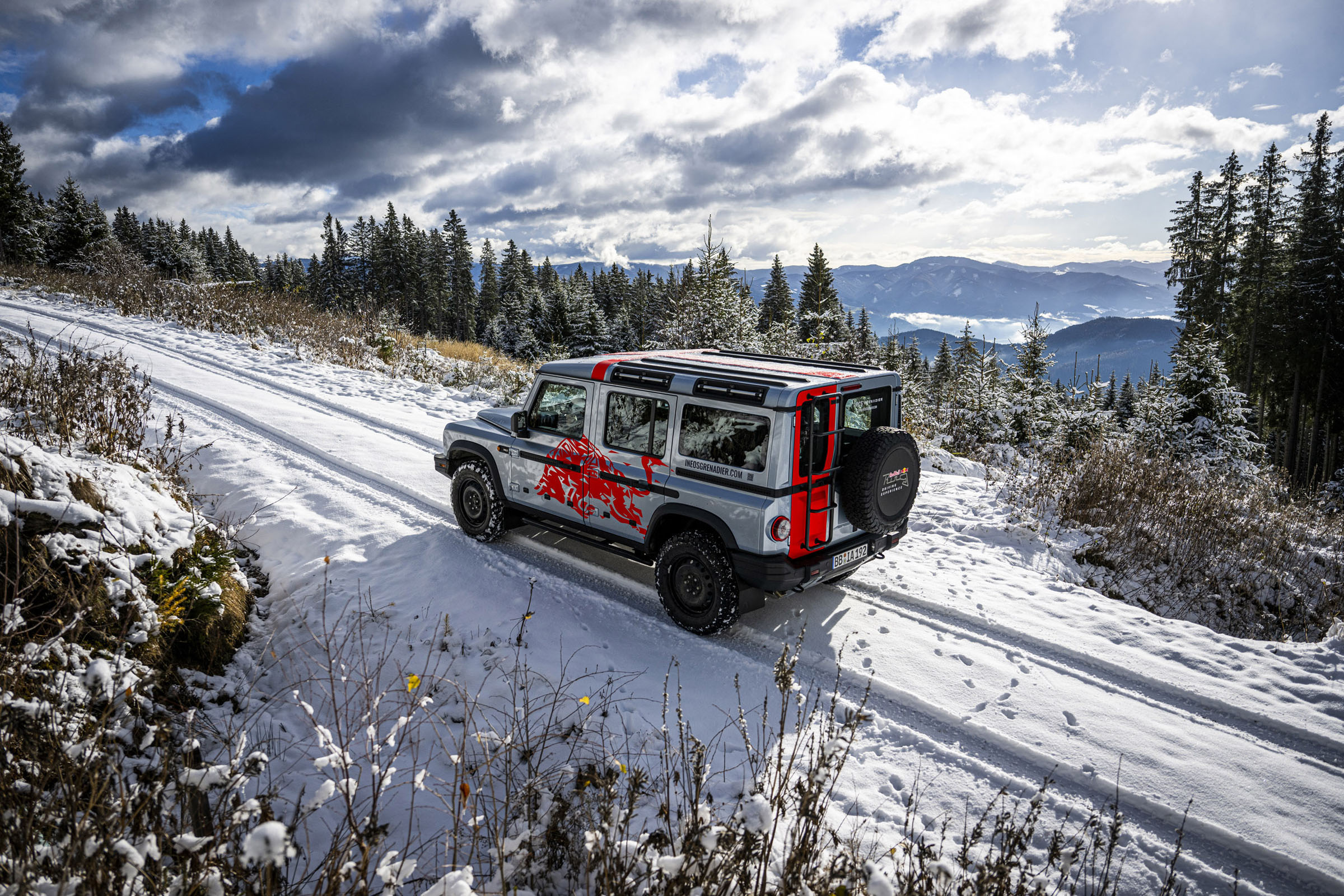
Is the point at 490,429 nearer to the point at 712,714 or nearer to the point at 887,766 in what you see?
the point at 712,714

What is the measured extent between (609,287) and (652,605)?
6819 cm

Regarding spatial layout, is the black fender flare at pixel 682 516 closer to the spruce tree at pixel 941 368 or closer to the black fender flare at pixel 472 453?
the black fender flare at pixel 472 453

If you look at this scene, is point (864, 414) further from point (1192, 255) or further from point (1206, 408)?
point (1192, 255)

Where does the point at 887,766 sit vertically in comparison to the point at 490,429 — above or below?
below

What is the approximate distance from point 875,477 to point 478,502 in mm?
4220

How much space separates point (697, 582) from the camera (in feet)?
16.9

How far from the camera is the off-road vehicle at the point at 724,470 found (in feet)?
15.4

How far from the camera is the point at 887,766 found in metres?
3.81

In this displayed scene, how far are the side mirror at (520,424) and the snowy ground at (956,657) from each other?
124 cm

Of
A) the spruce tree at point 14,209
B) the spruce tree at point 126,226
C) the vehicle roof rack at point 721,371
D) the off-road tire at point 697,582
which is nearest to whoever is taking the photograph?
the vehicle roof rack at point 721,371

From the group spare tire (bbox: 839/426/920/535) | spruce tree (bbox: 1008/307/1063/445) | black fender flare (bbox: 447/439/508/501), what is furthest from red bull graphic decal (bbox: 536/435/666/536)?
spruce tree (bbox: 1008/307/1063/445)

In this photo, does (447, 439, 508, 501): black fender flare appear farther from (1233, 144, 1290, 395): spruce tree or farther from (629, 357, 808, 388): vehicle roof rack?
(1233, 144, 1290, 395): spruce tree

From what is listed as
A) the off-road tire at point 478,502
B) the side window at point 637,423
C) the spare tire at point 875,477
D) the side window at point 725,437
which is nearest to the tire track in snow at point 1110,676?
the spare tire at point 875,477

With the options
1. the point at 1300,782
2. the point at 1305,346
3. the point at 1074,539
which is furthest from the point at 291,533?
the point at 1305,346
